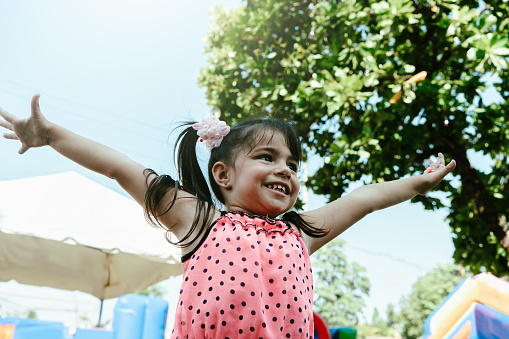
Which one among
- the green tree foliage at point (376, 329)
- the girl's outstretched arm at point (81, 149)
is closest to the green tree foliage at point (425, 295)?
the green tree foliage at point (376, 329)

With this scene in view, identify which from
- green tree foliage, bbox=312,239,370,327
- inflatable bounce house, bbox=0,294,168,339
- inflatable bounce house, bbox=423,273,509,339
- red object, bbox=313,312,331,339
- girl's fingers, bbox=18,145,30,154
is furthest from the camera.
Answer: green tree foliage, bbox=312,239,370,327

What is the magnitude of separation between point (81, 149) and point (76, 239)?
8.48 ft

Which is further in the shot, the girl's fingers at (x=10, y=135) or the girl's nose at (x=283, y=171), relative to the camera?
the girl's fingers at (x=10, y=135)

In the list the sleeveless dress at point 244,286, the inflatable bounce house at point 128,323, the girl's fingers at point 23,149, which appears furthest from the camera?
the inflatable bounce house at point 128,323

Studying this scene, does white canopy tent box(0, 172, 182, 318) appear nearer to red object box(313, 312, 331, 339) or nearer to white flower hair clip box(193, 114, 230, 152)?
red object box(313, 312, 331, 339)

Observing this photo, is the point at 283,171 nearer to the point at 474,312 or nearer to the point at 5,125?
the point at 5,125

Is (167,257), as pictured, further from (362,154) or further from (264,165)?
(264,165)

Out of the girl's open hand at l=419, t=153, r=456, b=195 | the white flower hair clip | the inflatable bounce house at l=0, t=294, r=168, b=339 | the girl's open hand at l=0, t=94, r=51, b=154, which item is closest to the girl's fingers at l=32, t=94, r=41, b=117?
the girl's open hand at l=0, t=94, r=51, b=154

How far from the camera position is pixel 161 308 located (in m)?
3.70

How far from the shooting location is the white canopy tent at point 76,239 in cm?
369

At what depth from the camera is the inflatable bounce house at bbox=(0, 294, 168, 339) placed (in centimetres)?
335

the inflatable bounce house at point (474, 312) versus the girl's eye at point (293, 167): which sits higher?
the girl's eye at point (293, 167)

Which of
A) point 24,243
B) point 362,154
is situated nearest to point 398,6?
point 362,154

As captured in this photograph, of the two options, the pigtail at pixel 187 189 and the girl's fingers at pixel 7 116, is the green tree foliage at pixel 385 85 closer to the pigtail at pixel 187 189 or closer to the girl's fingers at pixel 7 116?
the pigtail at pixel 187 189
